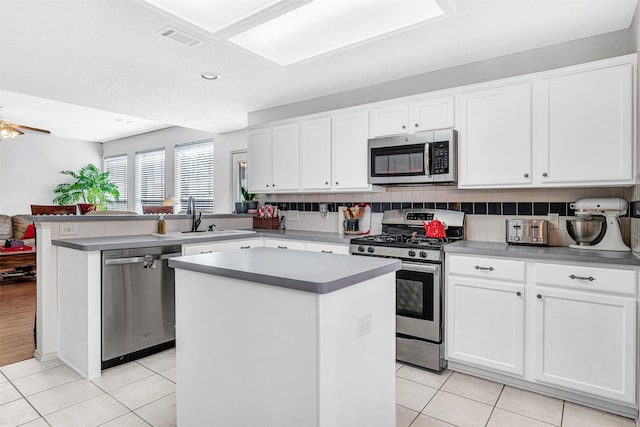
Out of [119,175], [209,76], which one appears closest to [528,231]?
[209,76]

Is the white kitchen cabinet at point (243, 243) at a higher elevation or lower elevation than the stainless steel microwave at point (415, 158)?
lower

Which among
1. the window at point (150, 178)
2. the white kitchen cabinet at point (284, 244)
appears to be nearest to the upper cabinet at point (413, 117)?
the white kitchen cabinet at point (284, 244)

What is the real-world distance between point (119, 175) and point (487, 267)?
8.43 meters

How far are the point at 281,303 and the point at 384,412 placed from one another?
2.49ft

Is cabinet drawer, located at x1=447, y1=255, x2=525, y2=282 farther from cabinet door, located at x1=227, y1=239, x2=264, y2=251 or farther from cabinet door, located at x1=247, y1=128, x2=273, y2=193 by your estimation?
cabinet door, located at x1=247, y1=128, x2=273, y2=193

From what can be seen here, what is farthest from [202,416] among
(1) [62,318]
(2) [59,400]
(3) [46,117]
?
(3) [46,117]

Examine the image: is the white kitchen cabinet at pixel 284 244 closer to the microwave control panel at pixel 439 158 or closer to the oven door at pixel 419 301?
the oven door at pixel 419 301

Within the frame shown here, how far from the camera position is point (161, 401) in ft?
7.86

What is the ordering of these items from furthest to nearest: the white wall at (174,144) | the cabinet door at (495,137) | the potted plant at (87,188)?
the potted plant at (87,188)
the white wall at (174,144)
the cabinet door at (495,137)

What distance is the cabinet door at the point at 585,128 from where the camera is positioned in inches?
93.9

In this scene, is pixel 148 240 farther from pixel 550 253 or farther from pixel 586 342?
pixel 586 342

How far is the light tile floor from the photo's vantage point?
218 centimetres

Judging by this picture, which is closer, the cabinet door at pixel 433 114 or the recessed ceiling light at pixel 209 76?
the cabinet door at pixel 433 114

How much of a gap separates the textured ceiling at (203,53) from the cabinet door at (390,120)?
1.19ft
